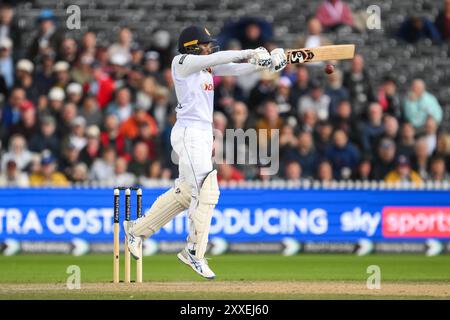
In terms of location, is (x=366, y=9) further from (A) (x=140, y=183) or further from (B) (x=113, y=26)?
(A) (x=140, y=183)

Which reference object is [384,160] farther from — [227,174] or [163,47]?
[163,47]

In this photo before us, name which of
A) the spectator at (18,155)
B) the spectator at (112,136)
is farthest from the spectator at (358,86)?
the spectator at (18,155)

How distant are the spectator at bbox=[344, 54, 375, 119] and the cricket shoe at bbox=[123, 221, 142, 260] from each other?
7.43m

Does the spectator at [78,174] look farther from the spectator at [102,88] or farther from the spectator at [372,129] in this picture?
the spectator at [372,129]

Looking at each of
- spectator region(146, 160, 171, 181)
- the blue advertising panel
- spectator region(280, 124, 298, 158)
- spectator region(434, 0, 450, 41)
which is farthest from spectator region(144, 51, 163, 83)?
spectator region(434, 0, 450, 41)

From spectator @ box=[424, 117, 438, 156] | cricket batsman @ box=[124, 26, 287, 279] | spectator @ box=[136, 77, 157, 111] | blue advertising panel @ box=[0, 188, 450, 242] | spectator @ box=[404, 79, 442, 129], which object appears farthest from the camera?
spectator @ box=[404, 79, 442, 129]

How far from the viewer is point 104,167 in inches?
684

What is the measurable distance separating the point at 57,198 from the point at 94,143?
138 cm

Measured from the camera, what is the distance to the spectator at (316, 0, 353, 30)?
20.1 meters

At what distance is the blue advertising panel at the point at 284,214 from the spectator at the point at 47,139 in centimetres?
135

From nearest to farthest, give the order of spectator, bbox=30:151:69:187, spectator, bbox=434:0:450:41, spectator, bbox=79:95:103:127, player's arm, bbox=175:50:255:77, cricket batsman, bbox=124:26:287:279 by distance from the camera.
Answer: player's arm, bbox=175:50:255:77, cricket batsman, bbox=124:26:287:279, spectator, bbox=30:151:69:187, spectator, bbox=79:95:103:127, spectator, bbox=434:0:450:41

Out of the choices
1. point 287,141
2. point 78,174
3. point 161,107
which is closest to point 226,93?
point 161,107

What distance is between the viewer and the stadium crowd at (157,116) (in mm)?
17375

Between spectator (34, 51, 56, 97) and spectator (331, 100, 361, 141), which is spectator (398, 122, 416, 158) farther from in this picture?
spectator (34, 51, 56, 97)
